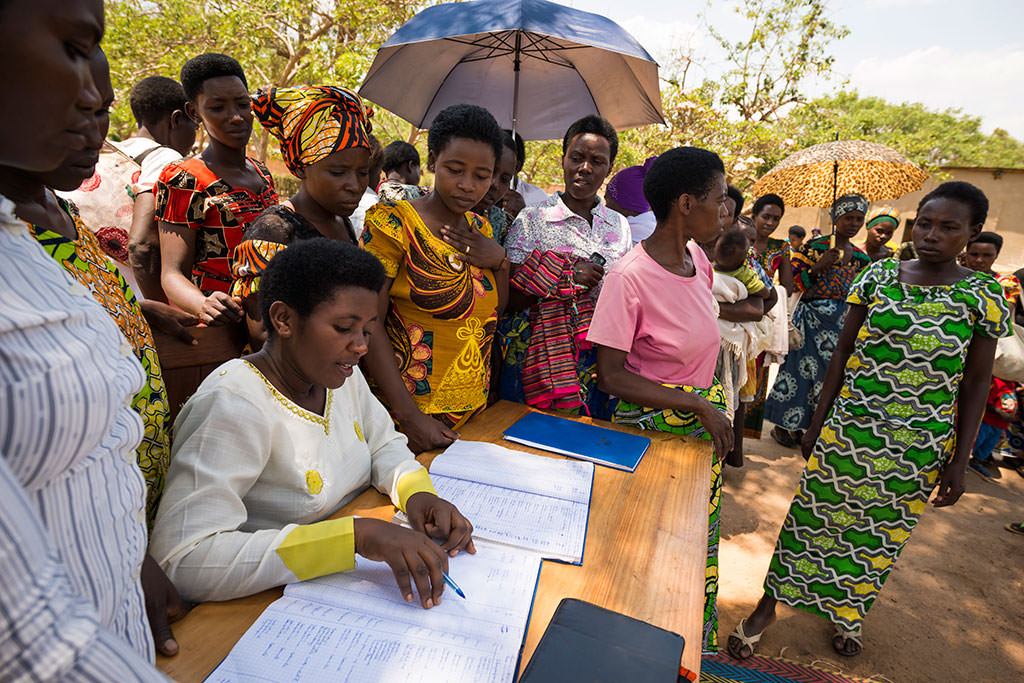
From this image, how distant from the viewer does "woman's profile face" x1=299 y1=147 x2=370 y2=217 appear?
177 cm

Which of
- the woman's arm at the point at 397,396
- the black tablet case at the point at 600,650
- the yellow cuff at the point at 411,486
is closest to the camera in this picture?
the black tablet case at the point at 600,650

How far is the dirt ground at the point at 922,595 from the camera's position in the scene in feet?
9.43

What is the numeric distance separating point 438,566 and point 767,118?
635 inches

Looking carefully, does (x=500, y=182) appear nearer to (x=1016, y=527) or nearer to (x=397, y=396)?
(x=397, y=396)

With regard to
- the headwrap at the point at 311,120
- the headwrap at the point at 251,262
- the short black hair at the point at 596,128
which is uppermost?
the short black hair at the point at 596,128

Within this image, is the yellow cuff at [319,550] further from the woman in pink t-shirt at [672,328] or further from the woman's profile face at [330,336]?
the woman in pink t-shirt at [672,328]

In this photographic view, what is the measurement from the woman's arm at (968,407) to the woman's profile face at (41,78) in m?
3.05

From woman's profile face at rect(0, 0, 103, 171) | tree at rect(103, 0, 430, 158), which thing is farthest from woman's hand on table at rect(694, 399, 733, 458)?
tree at rect(103, 0, 430, 158)

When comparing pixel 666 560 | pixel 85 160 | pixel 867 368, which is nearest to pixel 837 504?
pixel 867 368

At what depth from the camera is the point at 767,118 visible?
565 inches

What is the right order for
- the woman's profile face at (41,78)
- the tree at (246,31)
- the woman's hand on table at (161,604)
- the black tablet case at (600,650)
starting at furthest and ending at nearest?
1. the tree at (246,31)
2. the woman's hand on table at (161,604)
3. the black tablet case at (600,650)
4. the woman's profile face at (41,78)

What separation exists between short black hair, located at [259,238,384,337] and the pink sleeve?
96 centimetres

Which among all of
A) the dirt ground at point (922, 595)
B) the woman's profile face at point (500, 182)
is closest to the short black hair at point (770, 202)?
the dirt ground at point (922, 595)

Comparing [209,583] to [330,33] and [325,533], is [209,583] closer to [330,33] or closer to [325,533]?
[325,533]
